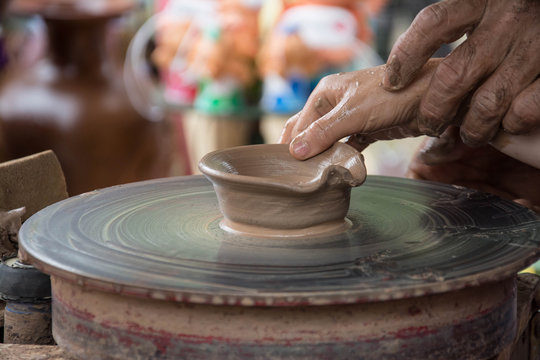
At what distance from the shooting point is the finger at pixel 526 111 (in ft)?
4.70

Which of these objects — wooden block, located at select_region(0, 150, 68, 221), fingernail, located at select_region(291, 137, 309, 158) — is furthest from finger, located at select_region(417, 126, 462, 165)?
wooden block, located at select_region(0, 150, 68, 221)

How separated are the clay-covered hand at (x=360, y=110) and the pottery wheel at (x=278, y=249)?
5.6 inches

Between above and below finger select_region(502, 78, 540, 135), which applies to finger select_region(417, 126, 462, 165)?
below

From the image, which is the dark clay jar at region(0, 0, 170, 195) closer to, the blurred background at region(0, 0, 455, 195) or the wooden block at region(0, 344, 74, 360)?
the blurred background at region(0, 0, 455, 195)

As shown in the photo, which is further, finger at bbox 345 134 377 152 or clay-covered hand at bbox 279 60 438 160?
finger at bbox 345 134 377 152

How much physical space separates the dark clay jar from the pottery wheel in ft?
6.24

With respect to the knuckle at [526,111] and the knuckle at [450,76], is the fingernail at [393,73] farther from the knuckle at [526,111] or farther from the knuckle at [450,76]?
the knuckle at [526,111]

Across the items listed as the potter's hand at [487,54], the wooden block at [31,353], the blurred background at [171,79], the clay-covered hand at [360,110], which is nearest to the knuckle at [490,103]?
the potter's hand at [487,54]

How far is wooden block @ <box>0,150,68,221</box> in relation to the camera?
5.30 ft

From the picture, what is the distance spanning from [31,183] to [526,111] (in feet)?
3.20

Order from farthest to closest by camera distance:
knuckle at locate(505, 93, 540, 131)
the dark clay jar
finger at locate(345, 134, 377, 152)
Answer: the dark clay jar → finger at locate(345, 134, 377, 152) → knuckle at locate(505, 93, 540, 131)

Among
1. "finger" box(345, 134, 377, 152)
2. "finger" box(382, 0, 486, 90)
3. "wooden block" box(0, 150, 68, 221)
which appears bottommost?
"wooden block" box(0, 150, 68, 221)

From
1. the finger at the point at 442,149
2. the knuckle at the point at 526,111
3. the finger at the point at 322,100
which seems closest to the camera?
the knuckle at the point at 526,111

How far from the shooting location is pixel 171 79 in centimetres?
409
